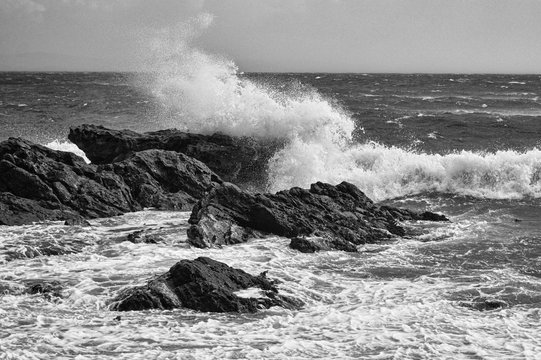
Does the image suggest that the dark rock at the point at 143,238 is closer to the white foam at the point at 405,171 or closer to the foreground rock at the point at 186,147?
the foreground rock at the point at 186,147

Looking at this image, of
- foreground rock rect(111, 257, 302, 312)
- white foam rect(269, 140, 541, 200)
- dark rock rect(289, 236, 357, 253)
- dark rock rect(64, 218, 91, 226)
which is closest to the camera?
foreground rock rect(111, 257, 302, 312)

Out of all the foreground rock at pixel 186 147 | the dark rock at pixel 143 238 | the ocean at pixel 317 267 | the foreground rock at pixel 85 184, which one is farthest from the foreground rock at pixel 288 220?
the foreground rock at pixel 186 147

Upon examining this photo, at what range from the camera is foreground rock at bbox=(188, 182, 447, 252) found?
1249 centimetres

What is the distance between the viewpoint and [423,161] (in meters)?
21.2

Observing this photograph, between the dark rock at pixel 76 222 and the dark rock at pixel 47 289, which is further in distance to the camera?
the dark rock at pixel 76 222

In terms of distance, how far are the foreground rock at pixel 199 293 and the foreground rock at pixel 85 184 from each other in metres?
4.66

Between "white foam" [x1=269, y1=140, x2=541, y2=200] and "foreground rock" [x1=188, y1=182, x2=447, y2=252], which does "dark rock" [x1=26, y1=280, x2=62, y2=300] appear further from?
"white foam" [x1=269, y1=140, x2=541, y2=200]

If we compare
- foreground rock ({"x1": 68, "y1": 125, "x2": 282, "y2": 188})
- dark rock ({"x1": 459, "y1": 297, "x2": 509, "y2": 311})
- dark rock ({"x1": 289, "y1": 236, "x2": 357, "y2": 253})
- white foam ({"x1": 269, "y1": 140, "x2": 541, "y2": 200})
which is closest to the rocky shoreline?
dark rock ({"x1": 289, "y1": 236, "x2": 357, "y2": 253})

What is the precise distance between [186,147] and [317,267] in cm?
829

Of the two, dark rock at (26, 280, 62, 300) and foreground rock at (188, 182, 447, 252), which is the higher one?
foreground rock at (188, 182, 447, 252)

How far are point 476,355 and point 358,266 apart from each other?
392cm

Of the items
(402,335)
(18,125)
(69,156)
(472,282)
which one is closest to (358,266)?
(472,282)

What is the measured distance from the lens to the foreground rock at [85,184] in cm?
1387

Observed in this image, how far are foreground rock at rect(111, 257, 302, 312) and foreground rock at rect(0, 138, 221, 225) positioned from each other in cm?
466
